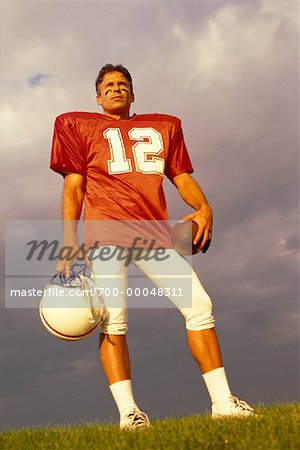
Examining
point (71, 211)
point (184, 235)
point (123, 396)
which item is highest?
point (71, 211)

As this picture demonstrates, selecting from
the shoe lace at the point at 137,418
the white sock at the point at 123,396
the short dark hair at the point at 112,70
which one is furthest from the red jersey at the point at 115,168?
the shoe lace at the point at 137,418

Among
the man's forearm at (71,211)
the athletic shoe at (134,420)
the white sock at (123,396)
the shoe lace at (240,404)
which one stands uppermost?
the man's forearm at (71,211)

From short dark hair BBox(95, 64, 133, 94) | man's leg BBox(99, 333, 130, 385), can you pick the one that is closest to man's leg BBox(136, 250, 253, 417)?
man's leg BBox(99, 333, 130, 385)

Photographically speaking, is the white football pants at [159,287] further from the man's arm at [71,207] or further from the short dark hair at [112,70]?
the short dark hair at [112,70]

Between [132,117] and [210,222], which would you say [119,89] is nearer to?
[132,117]

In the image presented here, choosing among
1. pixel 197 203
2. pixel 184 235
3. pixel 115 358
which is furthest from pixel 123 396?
pixel 197 203

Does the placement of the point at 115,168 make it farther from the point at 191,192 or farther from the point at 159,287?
the point at 159,287

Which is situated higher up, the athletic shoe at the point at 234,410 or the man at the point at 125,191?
the man at the point at 125,191

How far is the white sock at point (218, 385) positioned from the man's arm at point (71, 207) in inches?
63.2

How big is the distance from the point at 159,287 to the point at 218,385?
1004mm

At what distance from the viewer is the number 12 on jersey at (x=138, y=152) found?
585 centimetres

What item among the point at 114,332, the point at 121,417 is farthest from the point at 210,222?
the point at 121,417

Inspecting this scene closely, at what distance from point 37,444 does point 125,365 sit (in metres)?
0.99

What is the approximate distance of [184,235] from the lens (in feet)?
19.0
